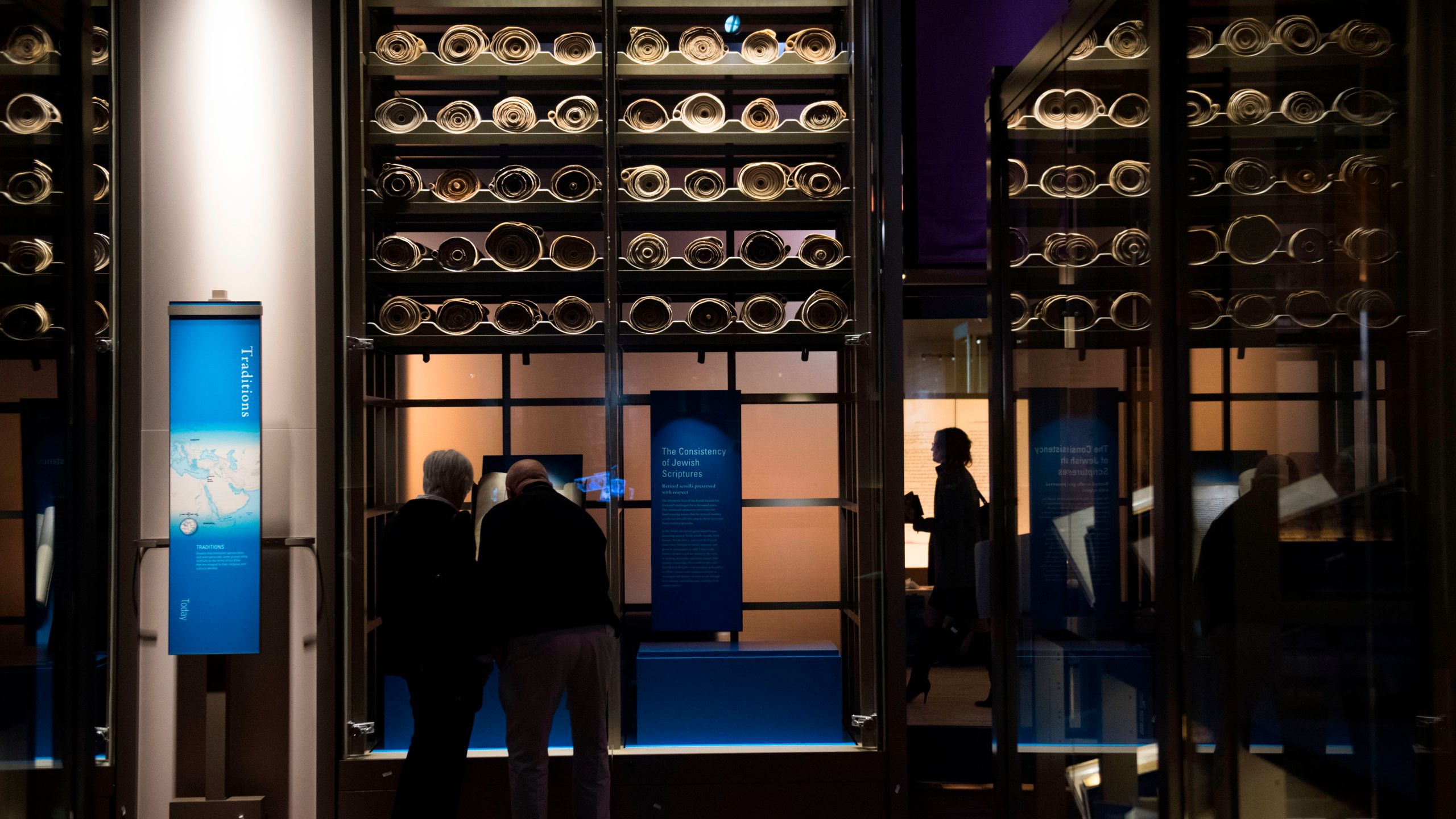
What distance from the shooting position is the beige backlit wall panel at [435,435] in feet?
13.4

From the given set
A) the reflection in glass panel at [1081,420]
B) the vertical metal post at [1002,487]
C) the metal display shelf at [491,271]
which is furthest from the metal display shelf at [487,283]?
the reflection in glass panel at [1081,420]

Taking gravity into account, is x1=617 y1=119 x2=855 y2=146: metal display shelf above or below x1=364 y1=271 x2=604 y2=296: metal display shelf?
above

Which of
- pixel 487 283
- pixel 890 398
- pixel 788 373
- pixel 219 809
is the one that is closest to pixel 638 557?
pixel 788 373

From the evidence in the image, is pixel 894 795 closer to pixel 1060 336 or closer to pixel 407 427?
pixel 1060 336

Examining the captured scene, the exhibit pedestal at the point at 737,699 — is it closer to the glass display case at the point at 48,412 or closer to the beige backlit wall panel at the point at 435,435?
the beige backlit wall panel at the point at 435,435

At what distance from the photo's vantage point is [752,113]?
409cm

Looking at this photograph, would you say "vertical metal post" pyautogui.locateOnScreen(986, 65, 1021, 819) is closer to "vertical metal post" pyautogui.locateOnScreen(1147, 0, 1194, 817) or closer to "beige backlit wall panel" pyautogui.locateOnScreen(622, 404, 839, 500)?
"vertical metal post" pyautogui.locateOnScreen(1147, 0, 1194, 817)

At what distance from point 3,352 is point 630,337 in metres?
2.63

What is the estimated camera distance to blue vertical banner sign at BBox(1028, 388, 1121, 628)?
2047mm

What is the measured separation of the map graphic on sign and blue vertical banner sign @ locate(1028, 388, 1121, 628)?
308 cm

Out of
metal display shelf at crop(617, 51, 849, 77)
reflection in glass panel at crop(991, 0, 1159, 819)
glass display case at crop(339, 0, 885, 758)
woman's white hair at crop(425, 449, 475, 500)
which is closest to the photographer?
reflection in glass panel at crop(991, 0, 1159, 819)

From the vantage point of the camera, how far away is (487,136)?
13.4ft

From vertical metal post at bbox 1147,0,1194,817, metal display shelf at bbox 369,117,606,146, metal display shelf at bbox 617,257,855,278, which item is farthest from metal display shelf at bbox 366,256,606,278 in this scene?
vertical metal post at bbox 1147,0,1194,817

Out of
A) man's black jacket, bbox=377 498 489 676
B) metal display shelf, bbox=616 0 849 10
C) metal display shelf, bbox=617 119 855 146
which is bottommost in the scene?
man's black jacket, bbox=377 498 489 676
